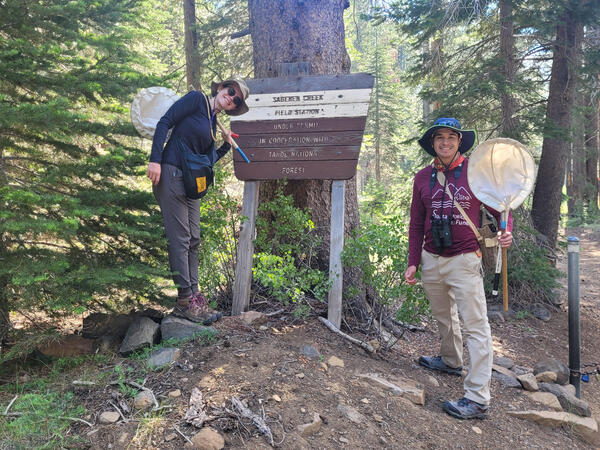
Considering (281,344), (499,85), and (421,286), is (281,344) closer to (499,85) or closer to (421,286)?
(421,286)

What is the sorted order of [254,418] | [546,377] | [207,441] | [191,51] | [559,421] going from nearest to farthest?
[207,441]
[254,418]
[559,421]
[546,377]
[191,51]

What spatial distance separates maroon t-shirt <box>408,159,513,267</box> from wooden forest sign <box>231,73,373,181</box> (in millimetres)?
837

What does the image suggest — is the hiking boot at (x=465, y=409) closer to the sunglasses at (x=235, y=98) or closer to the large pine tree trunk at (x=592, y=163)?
the sunglasses at (x=235, y=98)

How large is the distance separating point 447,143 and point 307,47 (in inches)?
92.8

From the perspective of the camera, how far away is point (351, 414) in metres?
→ 3.16

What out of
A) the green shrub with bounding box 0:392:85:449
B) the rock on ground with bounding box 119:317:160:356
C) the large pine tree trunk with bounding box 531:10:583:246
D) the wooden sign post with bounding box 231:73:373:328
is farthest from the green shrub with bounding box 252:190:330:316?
the large pine tree trunk with bounding box 531:10:583:246

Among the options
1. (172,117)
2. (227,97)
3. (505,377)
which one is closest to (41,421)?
(172,117)

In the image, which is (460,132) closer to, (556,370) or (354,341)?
(354,341)

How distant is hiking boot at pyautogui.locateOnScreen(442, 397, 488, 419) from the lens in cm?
355

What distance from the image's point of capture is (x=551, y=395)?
14.3 feet

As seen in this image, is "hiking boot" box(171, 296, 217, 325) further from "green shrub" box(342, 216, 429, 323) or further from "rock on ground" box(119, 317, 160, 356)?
"green shrub" box(342, 216, 429, 323)

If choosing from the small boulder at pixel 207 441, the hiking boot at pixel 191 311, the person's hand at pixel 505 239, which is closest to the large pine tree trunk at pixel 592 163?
the person's hand at pixel 505 239

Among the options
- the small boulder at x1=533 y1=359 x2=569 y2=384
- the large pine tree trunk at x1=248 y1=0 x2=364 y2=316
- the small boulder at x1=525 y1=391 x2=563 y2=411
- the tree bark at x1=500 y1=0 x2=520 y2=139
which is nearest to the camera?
the small boulder at x1=525 y1=391 x2=563 y2=411

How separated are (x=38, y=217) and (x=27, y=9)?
210 centimetres
